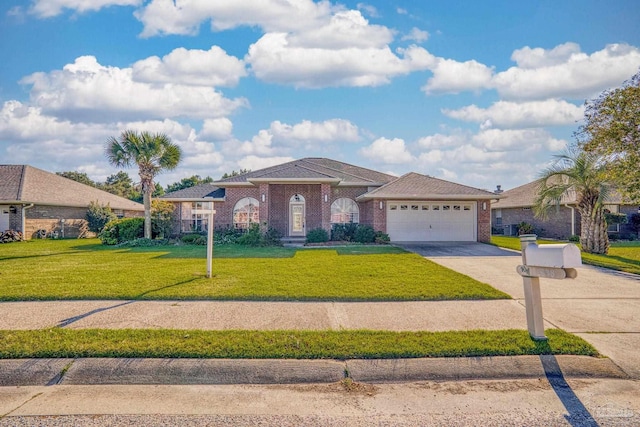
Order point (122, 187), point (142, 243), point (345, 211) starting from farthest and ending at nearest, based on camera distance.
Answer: point (122, 187) → point (345, 211) → point (142, 243)

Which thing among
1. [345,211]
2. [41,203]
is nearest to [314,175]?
[345,211]

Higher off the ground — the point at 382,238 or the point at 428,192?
the point at 428,192

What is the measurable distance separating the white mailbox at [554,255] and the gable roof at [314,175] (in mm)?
15333

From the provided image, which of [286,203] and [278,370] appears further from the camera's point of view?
[286,203]

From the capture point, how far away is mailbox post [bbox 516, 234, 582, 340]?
460 cm

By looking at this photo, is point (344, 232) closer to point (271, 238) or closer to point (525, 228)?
point (271, 238)

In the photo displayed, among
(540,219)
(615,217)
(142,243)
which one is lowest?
(142,243)

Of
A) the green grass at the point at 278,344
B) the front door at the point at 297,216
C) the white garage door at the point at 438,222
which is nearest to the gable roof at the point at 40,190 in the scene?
the front door at the point at 297,216

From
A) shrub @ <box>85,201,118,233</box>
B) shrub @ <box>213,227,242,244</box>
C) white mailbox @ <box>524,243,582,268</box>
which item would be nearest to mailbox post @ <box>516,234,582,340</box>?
white mailbox @ <box>524,243,582,268</box>

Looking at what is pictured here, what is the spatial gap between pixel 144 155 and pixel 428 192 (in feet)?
48.4

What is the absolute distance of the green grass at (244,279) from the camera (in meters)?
7.90

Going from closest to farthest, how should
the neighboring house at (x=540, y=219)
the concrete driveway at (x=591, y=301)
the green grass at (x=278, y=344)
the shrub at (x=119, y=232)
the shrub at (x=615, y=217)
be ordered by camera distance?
the green grass at (x=278, y=344) → the concrete driveway at (x=591, y=301) → the shrub at (x=119, y=232) → the shrub at (x=615, y=217) → the neighboring house at (x=540, y=219)

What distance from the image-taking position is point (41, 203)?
25656mm

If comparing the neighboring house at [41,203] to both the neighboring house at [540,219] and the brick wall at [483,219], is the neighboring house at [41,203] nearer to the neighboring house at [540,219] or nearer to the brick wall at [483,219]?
the brick wall at [483,219]
